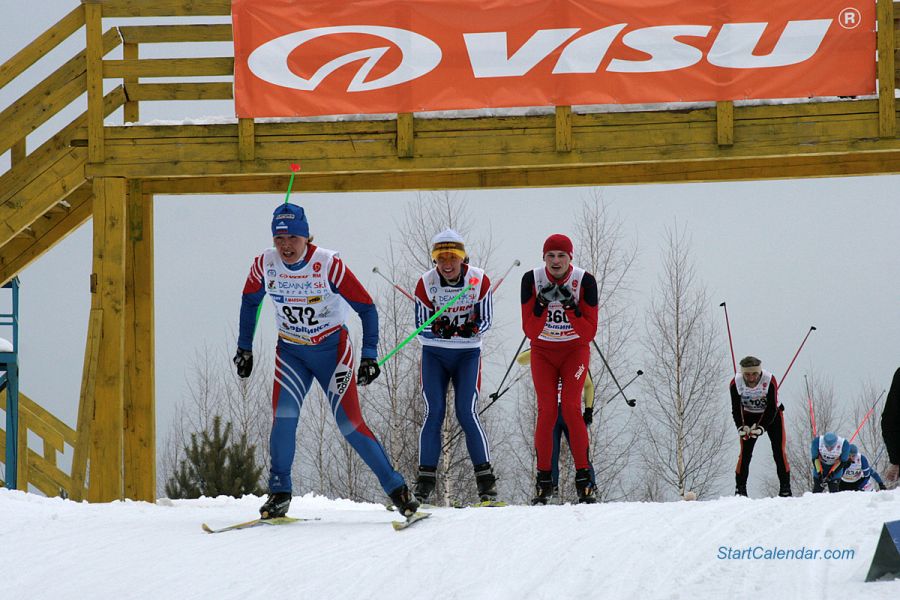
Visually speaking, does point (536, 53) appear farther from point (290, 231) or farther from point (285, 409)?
point (285, 409)

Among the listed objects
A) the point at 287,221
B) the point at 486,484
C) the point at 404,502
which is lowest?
the point at 486,484

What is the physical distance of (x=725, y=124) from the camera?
10.1 meters

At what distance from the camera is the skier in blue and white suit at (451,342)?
8.02 m

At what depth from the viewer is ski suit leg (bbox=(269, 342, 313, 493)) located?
22.2 ft

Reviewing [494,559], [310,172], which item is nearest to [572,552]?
[494,559]

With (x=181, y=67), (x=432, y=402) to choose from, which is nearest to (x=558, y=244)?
(x=432, y=402)

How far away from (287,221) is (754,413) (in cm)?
603

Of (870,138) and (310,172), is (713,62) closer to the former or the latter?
(870,138)

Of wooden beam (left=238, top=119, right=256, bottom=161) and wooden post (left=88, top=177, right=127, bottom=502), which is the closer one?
wooden post (left=88, top=177, right=127, bottom=502)

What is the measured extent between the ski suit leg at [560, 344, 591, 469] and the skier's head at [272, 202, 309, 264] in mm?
2312

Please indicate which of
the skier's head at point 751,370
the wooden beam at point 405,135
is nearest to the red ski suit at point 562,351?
the wooden beam at point 405,135

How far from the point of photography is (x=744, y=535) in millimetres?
5344

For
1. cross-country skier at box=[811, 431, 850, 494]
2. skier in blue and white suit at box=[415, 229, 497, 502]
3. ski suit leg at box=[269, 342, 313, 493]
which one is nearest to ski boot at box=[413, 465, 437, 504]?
skier in blue and white suit at box=[415, 229, 497, 502]

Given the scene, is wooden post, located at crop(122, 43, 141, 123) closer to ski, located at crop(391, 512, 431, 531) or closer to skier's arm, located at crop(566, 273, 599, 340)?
skier's arm, located at crop(566, 273, 599, 340)
